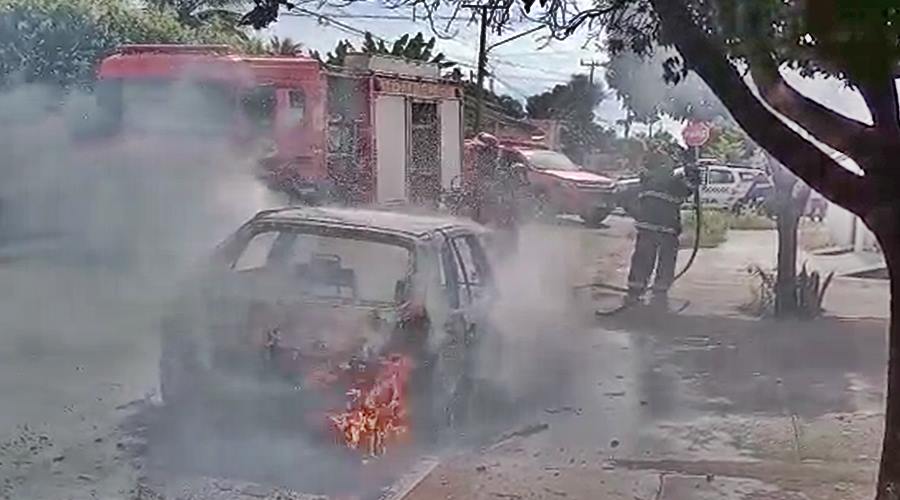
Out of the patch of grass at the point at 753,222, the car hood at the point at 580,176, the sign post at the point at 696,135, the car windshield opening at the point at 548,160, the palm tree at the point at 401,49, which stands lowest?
the patch of grass at the point at 753,222

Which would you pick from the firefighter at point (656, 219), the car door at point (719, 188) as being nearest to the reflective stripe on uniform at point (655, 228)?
the firefighter at point (656, 219)

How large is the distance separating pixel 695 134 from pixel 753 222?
11.7 inches

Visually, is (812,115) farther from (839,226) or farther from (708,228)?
(708,228)

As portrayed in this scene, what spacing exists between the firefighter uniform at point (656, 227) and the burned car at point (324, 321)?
1.34 feet

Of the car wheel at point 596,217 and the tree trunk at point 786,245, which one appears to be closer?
the tree trunk at point 786,245

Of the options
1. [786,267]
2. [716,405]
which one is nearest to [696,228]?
[786,267]

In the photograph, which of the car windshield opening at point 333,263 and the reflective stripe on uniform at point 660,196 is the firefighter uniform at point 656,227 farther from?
the car windshield opening at point 333,263

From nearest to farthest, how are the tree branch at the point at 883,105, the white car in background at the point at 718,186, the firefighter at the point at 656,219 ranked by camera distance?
the tree branch at the point at 883,105, the white car in background at the point at 718,186, the firefighter at the point at 656,219

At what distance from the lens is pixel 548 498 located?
287cm

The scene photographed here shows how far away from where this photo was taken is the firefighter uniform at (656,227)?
120 inches

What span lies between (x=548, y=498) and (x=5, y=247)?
1588 mm

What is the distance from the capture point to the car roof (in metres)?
2.98

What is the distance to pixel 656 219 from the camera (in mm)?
3076

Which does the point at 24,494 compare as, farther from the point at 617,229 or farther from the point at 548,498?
the point at 617,229
